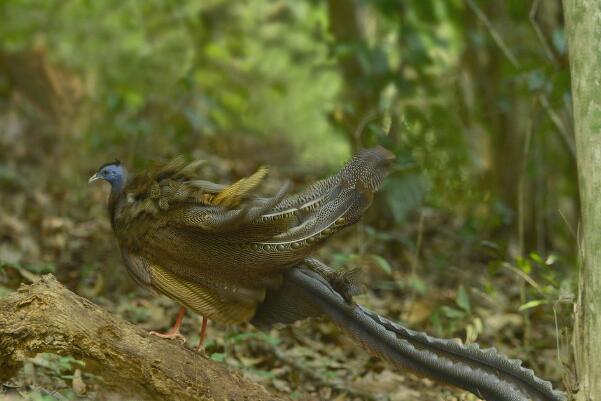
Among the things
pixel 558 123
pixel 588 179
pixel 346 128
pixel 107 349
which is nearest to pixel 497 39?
pixel 558 123

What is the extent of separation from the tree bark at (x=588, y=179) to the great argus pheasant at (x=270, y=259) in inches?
7.6

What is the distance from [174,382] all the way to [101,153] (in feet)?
16.7

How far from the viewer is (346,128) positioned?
6551mm

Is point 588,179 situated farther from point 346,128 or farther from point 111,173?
point 346,128

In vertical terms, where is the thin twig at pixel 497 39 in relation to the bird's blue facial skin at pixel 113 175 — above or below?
above

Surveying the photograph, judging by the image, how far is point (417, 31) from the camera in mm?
7234

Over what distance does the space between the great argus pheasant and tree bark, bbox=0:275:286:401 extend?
0.34 metres

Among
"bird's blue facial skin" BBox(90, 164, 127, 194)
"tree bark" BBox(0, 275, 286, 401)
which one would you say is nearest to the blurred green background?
"bird's blue facial skin" BBox(90, 164, 127, 194)

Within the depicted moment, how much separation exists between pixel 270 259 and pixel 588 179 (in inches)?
51.4

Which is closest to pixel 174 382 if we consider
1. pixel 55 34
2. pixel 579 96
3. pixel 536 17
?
pixel 579 96

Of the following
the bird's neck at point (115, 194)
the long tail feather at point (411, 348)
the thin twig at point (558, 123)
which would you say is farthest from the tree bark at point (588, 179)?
→ the thin twig at point (558, 123)

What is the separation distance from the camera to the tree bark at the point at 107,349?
132 inches

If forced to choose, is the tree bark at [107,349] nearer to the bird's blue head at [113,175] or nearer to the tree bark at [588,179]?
the bird's blue head at [113,175]

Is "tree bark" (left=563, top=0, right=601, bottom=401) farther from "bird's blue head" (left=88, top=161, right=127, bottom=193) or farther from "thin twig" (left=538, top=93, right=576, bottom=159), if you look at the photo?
"thin twig" (left=538, top=93, right=576, bottom=159)
